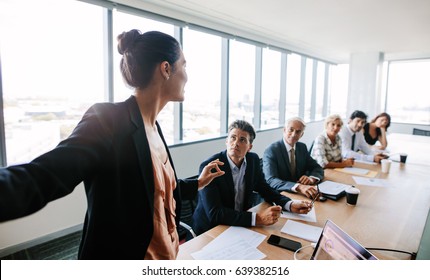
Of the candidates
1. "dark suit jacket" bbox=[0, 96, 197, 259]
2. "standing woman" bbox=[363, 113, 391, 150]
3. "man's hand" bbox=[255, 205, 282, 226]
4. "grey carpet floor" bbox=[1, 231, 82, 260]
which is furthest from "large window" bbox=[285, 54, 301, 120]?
"dark suit jacket" bbox=[0, 96, 197, 259]

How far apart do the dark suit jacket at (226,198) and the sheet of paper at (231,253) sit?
0.20 m

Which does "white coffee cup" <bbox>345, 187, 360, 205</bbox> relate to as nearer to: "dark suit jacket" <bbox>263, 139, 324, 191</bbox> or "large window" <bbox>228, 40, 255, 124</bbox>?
"dark suit jacket" <bbox>263, 139, 324, 191</bbox>

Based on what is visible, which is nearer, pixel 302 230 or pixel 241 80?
pixel 302 230

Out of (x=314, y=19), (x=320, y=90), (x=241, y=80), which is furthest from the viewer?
(x=320, y=90)

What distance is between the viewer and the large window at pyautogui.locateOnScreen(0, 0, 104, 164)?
234 centimetres

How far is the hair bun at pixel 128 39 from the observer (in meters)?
0.87

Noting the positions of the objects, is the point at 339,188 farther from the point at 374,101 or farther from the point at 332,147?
the point at 374,101

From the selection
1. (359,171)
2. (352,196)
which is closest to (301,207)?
(352,196)

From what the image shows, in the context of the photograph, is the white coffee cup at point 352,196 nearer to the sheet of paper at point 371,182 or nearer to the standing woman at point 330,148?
the sheet of paper at point 371,182

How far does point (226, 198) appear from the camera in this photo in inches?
65.9

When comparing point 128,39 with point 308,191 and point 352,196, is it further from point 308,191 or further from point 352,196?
point 352,196

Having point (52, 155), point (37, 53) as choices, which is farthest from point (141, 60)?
point (37, 53)

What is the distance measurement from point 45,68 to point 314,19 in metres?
3.52
